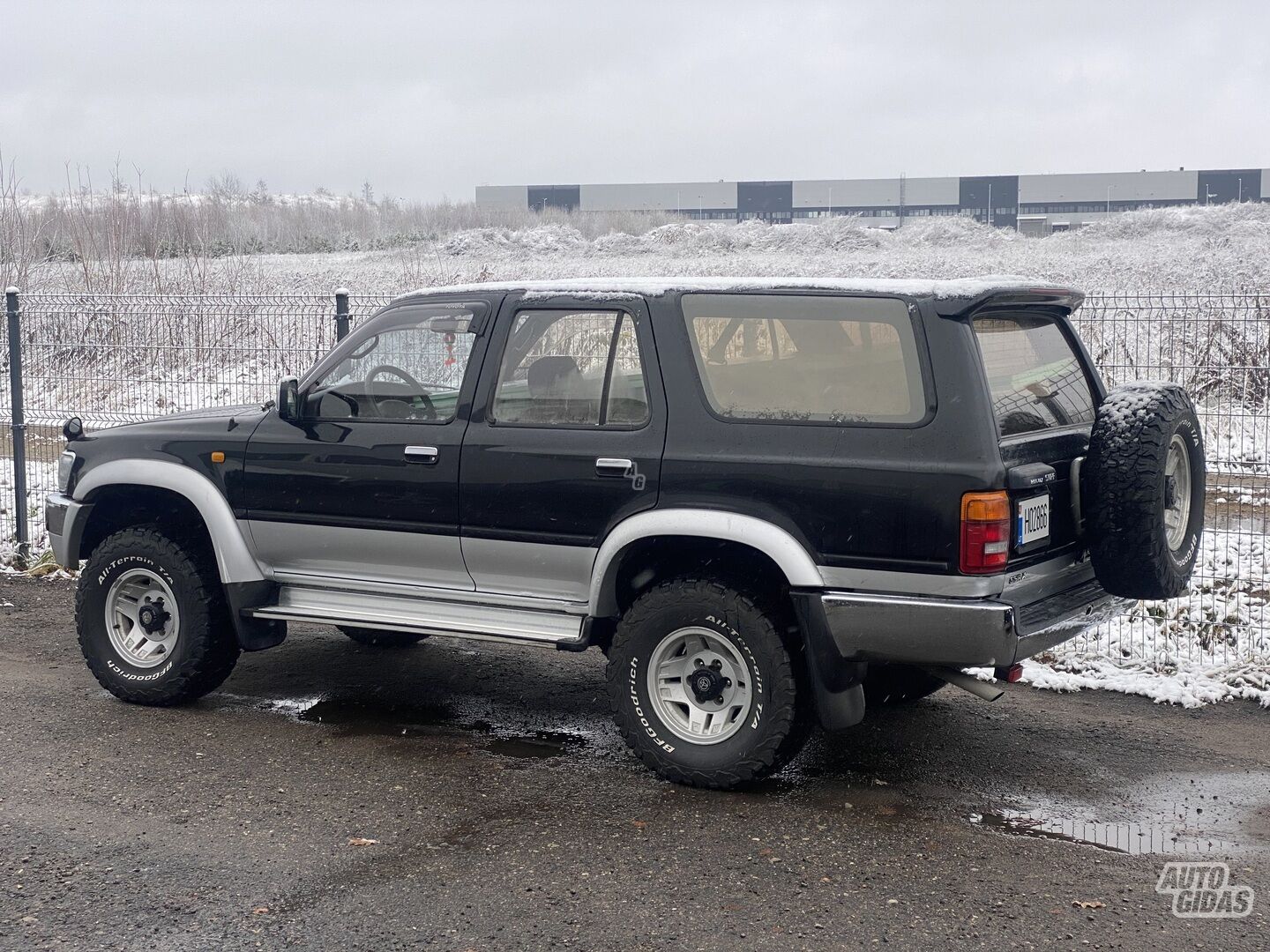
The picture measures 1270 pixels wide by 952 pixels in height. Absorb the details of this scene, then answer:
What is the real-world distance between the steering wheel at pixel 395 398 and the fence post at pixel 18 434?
5.30 metres

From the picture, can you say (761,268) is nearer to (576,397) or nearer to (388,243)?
(388,243)

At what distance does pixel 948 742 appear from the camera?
6121 millimetres

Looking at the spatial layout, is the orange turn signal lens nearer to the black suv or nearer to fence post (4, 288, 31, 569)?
the black suv

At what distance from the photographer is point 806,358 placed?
5.25 metres

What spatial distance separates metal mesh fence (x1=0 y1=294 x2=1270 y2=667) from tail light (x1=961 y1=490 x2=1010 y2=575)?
294 centimetres

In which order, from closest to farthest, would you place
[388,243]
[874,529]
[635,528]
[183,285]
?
[874,529]
[635,528]
[183,285]
[388,243]

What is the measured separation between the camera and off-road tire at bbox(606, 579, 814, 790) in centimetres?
525

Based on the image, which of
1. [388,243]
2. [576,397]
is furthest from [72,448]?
[388,243]

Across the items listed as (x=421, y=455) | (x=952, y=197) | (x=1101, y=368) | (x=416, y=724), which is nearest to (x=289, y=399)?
(x=421, y=455)

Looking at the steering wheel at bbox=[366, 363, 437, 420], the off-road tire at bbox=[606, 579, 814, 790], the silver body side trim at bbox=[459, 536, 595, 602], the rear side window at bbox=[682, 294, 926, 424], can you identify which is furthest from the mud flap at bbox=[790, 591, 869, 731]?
the steering wheel at bbox=[366, 363, 437, 420]

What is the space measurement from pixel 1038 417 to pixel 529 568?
2205 millimetres

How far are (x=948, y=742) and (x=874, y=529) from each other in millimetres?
1620

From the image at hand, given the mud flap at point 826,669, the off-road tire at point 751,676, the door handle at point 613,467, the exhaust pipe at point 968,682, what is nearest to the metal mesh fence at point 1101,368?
the exhaust pipe at point 968,682

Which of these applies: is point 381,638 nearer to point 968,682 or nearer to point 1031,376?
point 968,682
